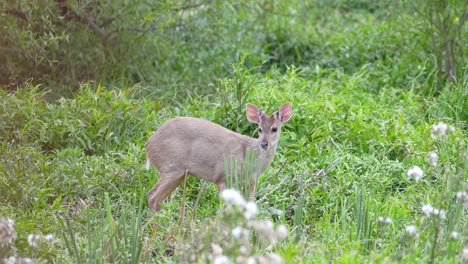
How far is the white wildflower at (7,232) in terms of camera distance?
464 cm

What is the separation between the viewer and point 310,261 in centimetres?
503

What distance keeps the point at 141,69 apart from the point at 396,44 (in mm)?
3025

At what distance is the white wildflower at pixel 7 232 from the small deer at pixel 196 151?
6.48 feet

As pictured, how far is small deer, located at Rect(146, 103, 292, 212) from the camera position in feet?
21.9

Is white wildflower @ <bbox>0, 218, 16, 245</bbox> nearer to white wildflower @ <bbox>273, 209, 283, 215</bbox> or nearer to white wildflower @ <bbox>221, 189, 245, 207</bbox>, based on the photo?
white wildflower @ <bbox>221, 189, 245, 207</bbox>

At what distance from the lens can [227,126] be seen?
8008mm

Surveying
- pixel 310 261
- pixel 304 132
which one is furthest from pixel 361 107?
pixel 310 261

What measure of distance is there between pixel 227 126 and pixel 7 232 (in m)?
3.58

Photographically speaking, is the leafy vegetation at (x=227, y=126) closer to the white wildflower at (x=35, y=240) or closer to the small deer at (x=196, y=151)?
the white wildflower at (x=35, y=240)

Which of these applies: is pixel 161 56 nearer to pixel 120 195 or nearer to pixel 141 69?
pixel 141 69

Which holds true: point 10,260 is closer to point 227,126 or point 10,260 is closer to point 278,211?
point 278,211

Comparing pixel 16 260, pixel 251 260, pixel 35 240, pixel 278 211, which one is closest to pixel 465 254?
pixel 251 260

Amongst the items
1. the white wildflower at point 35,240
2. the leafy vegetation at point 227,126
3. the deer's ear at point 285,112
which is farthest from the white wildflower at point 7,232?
the deer's ear at point 285,112

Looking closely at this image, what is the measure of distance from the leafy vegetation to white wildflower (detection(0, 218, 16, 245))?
2cm
